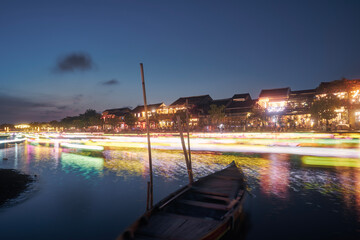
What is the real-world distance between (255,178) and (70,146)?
88.1 ft

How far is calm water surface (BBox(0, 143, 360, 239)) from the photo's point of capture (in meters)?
7.61

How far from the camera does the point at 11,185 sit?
12.2m

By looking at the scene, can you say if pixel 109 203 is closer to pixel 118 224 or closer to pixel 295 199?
pixel 118 224

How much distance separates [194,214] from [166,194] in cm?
480

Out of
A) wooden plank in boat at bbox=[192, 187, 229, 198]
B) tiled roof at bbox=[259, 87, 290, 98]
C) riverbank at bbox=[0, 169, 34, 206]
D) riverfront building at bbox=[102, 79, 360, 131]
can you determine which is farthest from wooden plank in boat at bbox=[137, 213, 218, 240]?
tiled roof at bbox=[259, 87, 290, 98]

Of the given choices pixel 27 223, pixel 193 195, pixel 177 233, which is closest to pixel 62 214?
pixel 27 223

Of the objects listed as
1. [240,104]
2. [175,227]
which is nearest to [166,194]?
[175,227]

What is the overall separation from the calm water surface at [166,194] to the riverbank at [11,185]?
497 mm

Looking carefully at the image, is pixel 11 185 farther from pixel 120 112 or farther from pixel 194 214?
pixel 120 112

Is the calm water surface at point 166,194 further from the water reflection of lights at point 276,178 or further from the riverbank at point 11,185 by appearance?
the riverbank at point 11,185

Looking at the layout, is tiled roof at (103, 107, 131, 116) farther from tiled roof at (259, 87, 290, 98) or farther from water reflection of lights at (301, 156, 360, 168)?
water reflection of lights at (301, 156, 360, 168)

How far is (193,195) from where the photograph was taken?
798 cm

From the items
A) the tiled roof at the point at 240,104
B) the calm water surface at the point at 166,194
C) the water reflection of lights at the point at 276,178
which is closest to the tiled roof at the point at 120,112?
the tiled roof at the point at 240,104

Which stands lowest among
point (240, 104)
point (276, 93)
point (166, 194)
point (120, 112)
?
point (166, 194)
